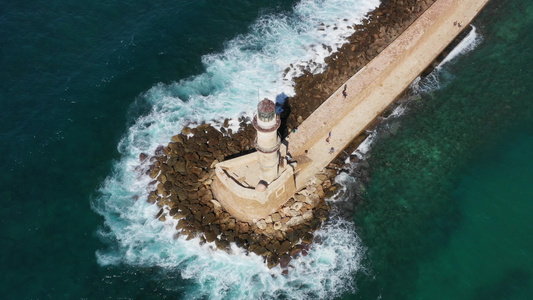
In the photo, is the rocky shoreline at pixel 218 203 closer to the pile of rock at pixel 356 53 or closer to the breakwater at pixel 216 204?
the breakwater at pixel 216 204

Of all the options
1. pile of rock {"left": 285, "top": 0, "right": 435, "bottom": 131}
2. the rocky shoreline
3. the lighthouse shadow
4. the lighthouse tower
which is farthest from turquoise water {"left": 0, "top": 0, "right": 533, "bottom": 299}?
the lighthouse tower

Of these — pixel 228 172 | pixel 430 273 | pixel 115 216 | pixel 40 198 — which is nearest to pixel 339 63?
pixel 228 172

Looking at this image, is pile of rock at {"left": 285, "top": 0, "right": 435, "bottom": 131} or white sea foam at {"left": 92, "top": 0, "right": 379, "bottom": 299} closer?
white sea foam at {"left": 92, "top": 0, "right": 379, "bottom": 299}

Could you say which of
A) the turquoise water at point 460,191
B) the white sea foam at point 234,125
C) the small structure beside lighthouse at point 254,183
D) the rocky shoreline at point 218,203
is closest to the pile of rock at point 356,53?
the rocky shoreline at point 218,203

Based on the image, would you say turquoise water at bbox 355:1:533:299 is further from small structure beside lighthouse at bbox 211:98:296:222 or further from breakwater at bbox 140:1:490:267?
small structure beside lighthouse at bbox 211:98:296:222

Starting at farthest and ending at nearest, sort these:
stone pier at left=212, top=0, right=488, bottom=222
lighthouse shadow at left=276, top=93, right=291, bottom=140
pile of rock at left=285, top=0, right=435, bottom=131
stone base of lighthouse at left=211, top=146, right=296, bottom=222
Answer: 1. pile of rock at left=285, top=0, right=435, bottom=131
2. lighthouse shadow at left=276, top=93, right=291, bottom=140
3. stone pier at left=212, top=0, right=488, bottom=222
4. stone base of lighthouse at left=211, top=146, right=296, bottom=222

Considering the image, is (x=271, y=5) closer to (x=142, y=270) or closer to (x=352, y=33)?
(x=352, y=33)
